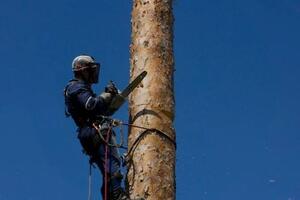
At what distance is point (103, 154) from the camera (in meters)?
5.84

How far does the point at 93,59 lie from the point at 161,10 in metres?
0.72

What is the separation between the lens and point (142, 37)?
610cm

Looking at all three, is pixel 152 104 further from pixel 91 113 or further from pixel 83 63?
pixel 83 63

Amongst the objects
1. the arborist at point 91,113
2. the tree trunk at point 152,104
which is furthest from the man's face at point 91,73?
the tree trunk at point 152,104

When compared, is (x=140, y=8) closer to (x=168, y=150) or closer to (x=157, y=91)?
(x=157, y=91)

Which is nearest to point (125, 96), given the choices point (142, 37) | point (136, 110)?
point (136, 110)

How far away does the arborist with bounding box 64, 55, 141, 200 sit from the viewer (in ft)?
18.8

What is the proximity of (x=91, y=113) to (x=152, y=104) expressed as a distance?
1.74ft

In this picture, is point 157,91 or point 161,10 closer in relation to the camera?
point 157,91

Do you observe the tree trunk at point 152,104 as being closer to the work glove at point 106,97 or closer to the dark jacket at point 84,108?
the work glove at point 106,97

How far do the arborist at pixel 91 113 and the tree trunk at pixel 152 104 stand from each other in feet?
0.54

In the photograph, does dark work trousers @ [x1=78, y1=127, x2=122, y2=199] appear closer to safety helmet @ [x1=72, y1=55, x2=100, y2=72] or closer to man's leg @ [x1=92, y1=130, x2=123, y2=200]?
man's leg @ [x1=92, y1=130, x2=123, y2=200]

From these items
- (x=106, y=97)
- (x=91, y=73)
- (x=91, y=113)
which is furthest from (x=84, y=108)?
(x=91, y=73)

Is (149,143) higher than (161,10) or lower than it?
lower
